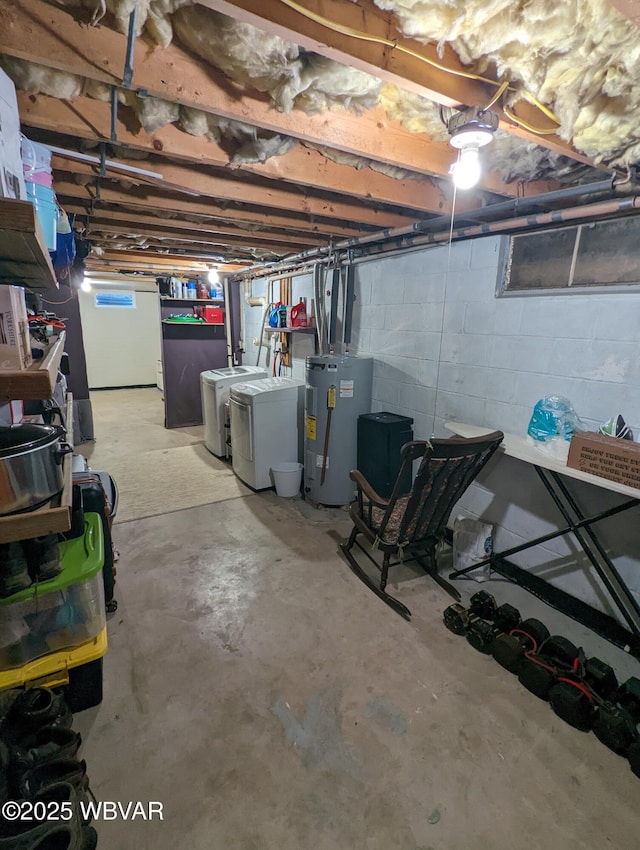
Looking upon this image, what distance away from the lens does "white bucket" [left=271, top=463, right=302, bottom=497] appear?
357cm

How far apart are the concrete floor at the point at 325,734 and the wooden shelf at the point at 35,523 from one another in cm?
91

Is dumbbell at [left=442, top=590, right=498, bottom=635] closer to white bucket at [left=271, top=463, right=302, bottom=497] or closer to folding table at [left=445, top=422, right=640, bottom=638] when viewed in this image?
folding table at [left=445, top=422, right=640, bottom=638]

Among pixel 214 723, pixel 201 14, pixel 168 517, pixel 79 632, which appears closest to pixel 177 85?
pixel 201 14

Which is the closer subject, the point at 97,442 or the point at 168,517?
the point at 168,517

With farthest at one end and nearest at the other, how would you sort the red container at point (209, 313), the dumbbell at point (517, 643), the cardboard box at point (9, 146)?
the red container at point (209, 313) < the dumbbell at point (517, 643) < the cardboard box at point (9, 146)

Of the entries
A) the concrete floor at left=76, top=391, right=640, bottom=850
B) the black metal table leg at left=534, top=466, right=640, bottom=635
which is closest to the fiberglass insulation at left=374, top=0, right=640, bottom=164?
the black metal table leg at left=534, top=466, right=640, bottom=635

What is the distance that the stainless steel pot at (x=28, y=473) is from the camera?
3.87 feet

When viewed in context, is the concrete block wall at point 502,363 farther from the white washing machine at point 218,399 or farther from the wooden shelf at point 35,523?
the wooden shelf at point 35,523

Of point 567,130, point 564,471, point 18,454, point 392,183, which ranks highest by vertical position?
point 392,183

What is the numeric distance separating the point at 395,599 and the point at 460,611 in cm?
38

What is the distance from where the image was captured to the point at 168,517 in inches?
127

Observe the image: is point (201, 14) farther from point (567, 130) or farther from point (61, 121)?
point (567, 130)

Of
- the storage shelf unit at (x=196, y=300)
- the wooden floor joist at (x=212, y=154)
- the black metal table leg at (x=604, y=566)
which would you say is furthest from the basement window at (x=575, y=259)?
the storage shelf unit at (x=196, y=300)

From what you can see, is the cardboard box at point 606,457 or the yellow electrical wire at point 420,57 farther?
the cardboard box at point 606,457
